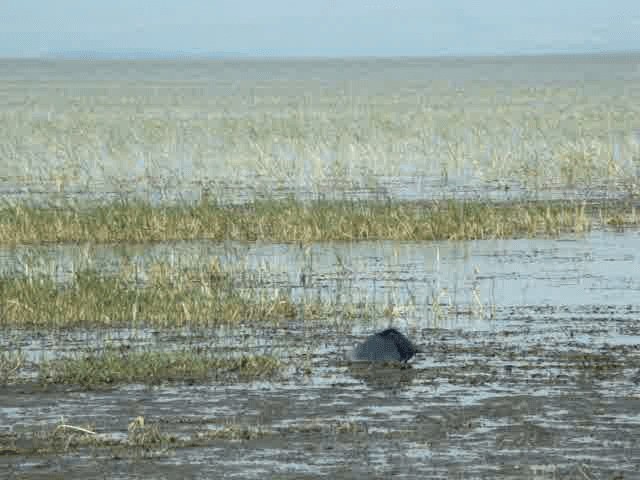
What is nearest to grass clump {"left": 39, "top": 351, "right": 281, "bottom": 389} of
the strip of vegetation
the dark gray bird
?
the dark gray bird

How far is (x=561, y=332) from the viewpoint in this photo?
1355 centimetres

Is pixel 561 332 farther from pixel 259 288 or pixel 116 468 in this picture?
pixel 116 468

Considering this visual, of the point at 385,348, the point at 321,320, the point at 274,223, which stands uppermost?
the point at 385,348

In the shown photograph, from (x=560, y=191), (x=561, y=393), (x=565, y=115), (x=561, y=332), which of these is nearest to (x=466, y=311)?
(x=561, y=332)

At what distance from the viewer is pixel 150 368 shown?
11.7m

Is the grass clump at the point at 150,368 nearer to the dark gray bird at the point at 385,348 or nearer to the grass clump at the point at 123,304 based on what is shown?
the dark gray bird at the point at 385,348

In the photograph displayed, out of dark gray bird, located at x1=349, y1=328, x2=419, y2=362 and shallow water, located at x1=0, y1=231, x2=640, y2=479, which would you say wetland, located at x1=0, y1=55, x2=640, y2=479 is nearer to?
shallow water, located at x1=0, y1=231, x2=640, y2=479

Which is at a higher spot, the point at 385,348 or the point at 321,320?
the point at 385,348

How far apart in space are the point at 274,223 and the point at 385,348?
929cm

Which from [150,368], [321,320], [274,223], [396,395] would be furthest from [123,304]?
[274,223]

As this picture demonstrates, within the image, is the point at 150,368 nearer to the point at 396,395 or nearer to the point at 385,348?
the point at 385,348

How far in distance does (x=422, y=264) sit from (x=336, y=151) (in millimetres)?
18024

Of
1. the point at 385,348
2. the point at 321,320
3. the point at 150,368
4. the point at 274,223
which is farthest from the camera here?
the point at 274,223

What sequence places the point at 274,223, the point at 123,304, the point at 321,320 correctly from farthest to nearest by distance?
the point at 274,223
the point at 123,304
the point at 321,320
